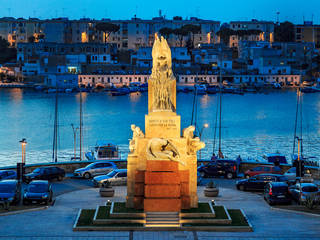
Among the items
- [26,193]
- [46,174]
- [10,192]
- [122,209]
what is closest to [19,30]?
[46,174]

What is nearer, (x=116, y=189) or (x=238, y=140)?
(x=116, y=189)

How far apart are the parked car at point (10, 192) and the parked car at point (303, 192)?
806cm

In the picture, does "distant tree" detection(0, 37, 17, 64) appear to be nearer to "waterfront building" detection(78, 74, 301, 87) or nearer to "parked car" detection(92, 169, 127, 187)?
"waterfront building" detection(78, 74, 301, 87)

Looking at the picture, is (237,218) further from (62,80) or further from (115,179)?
(62,80)

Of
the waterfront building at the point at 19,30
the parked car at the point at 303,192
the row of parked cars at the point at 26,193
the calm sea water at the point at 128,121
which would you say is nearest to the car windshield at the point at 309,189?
the parked car at the point at 303,192

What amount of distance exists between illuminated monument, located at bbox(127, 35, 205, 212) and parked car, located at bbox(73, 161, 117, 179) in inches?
274

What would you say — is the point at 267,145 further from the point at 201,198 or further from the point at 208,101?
the point at 208,101

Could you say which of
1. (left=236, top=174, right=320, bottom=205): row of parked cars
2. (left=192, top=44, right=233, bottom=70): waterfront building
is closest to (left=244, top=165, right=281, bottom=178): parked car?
(left=236, top=174, right=320, bottom=205): row of parked cars

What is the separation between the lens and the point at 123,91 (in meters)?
116

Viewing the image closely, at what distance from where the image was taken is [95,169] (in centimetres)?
2652

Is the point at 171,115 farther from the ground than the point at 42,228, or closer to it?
farther from the ground

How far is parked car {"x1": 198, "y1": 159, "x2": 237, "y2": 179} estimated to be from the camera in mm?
26562

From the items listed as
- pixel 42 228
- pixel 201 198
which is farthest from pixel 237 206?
pixel 42 228

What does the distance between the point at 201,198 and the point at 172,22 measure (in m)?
149
